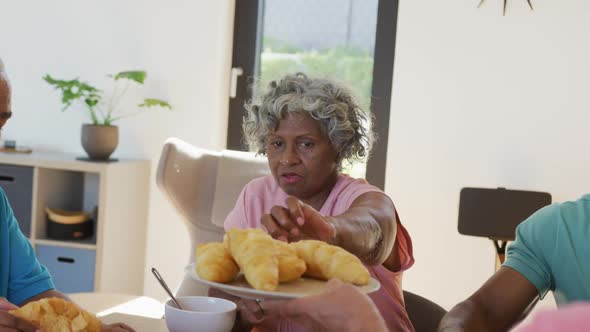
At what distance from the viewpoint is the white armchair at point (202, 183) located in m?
2.54

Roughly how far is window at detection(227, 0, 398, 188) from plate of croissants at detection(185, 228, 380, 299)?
108 inches

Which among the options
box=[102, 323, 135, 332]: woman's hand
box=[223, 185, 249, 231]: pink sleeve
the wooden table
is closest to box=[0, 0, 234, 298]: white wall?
box=[223, 185, 249, 231]: pink sleeve

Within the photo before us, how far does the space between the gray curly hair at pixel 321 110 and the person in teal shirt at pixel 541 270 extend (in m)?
0.51

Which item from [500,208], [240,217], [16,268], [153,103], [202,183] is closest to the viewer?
[16,268]

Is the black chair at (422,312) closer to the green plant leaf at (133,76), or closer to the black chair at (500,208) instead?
the black chair at (500,208)

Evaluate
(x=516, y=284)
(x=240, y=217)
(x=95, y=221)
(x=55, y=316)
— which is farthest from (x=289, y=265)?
(x=95, y=221)

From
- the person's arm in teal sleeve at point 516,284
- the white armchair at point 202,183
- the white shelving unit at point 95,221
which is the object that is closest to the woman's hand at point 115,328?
the person's arm in teal sleeve at point 516,284

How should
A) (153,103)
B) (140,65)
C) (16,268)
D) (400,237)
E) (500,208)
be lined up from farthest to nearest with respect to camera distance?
(140,65), (153,103), (500,208), (400,237), (16,268)

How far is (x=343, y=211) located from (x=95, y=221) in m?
2.20

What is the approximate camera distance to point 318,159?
174 cm

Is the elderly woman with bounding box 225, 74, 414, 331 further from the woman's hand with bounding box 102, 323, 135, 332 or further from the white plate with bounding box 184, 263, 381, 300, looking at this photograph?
the white plate with bounding box 184, 263, 381, 300

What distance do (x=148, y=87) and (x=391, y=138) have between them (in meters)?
1.27

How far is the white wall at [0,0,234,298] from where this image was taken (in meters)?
3.74

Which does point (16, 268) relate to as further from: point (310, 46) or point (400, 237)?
point (310, 46)
